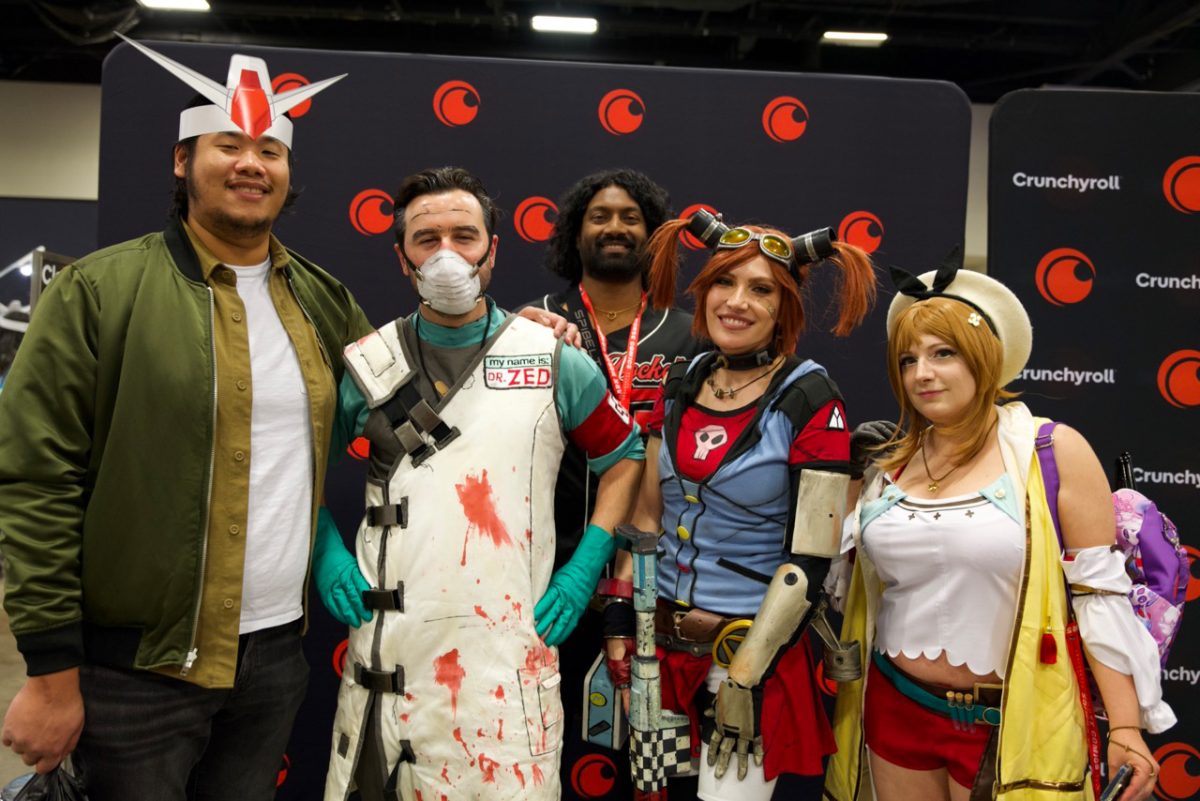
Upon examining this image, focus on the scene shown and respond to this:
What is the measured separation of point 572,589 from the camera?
6.98ft

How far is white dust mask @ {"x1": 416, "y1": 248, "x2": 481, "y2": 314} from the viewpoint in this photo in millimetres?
2070

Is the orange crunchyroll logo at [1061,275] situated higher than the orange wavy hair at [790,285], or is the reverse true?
the orange crunchyroll logo at [1061,275]

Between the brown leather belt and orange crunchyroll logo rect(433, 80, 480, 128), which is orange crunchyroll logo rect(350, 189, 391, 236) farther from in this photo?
the brown leather belt

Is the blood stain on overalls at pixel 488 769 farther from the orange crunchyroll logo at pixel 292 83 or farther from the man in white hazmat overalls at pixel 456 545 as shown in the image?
the orange crunchyroll logo at pixel 292 83

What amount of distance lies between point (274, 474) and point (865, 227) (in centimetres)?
A: 230

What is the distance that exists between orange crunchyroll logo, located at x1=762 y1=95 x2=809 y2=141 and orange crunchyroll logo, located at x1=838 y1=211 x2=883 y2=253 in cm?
37

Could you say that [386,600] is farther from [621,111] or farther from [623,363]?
[621,111]

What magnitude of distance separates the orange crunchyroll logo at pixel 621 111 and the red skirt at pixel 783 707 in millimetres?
1960

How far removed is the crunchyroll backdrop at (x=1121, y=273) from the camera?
10.6 feet

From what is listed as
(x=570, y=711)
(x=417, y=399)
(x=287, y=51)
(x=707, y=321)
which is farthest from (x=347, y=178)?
(x=570, y=711)

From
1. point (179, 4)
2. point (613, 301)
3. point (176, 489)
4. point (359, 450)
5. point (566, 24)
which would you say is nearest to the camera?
point (176, 489)

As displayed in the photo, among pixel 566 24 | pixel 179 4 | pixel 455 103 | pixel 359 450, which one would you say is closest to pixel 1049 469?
pixel 359 450

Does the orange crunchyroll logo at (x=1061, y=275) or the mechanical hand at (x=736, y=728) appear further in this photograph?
the orange crunchyroll logo at (x=1061, y=275)

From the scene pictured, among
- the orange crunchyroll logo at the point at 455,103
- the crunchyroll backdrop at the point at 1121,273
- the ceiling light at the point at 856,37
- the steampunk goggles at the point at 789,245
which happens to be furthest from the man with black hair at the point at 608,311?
the ceiling light at the point at 856,37
